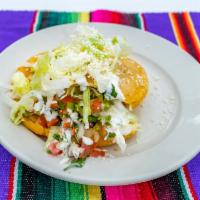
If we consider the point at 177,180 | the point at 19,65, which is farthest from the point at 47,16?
the point at 177,180

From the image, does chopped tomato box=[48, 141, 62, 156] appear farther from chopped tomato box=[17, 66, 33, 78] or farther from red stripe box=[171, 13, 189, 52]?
red stripe box=[171, 13, 189, 52]

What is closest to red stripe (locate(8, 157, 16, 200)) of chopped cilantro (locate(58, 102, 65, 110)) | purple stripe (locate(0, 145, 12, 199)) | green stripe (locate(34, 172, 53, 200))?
purple stripe (locate(0, 145, 12, 199))

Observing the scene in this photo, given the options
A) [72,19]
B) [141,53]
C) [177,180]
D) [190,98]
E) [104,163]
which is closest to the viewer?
[104,163]

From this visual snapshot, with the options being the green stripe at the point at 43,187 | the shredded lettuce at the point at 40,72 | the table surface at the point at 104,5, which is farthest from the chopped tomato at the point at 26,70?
the table surface at the point at 104,5

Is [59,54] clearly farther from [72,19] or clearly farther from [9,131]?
[72,19]

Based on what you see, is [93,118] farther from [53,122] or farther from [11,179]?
[11,179]

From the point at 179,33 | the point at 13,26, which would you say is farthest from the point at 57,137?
the point at 179,33
